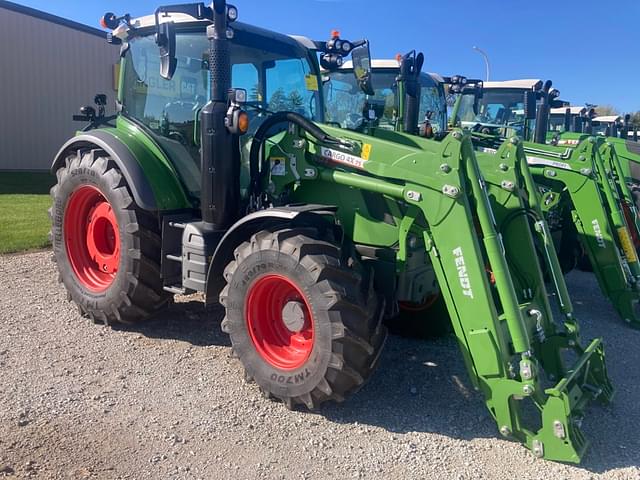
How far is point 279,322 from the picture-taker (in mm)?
Result: 3836

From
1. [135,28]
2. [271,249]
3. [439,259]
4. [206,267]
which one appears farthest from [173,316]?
[439,259]

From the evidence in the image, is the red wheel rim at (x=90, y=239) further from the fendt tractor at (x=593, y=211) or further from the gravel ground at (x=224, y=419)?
the fendt tractor at (x=593, y=211)

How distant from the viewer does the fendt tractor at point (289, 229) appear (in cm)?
322

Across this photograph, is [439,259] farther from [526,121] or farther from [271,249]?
[526,121]

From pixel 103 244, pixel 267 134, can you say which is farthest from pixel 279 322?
pixel 103 244

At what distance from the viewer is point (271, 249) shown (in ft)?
11.5

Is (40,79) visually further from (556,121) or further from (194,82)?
(194,82)

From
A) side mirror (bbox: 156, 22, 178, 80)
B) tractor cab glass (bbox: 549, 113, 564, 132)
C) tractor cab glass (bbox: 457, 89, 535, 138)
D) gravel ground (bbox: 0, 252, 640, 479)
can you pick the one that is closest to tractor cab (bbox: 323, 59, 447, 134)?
tractor cab glass (bbox: 457, 89, 535, 138)

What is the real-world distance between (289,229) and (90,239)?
7.78 ft

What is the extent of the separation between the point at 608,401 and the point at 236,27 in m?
3.59

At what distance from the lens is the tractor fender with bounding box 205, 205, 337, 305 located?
3609 millimetres

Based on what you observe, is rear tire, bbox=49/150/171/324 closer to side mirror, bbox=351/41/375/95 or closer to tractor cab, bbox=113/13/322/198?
tractor cab, bbox=113/13/322/198

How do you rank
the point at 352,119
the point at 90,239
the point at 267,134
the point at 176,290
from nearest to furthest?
the point at 267,134 < the point at 176,290 < the point at 90,239 < the point at 352,119

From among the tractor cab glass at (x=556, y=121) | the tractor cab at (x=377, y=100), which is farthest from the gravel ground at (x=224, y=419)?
the tractor cab glass at (x=556, y=121)
